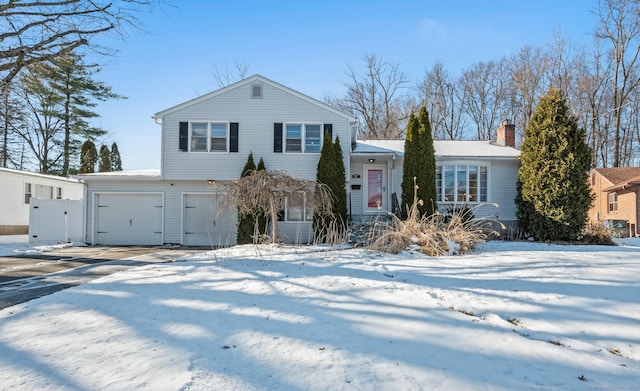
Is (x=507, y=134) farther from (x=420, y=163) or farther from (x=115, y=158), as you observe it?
(x=115, y=158)

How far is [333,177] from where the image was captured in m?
12.9

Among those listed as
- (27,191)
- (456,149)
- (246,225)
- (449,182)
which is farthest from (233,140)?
(27,191)

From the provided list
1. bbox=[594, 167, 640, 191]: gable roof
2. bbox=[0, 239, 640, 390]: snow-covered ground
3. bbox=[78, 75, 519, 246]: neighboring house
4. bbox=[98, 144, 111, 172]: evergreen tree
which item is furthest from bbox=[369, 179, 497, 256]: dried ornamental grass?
bbox=[98, 144, 111, 172]: evergreen tree

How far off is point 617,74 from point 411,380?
101ft

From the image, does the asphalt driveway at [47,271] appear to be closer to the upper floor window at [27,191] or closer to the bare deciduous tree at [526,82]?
the upper floor window at [27,191]

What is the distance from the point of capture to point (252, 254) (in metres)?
8.40

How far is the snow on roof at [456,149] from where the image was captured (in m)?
14.7

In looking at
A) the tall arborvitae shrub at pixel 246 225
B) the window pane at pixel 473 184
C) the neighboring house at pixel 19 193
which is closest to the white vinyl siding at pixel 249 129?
the tall arborvitae shrub at pixel 246 225

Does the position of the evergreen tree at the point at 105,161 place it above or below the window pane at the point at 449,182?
above

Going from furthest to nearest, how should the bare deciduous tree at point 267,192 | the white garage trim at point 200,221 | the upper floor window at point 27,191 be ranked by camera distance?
the upper floor window at point 27,191, the white garage trim at point 200,221, the bare deciduous tree at point 267,192

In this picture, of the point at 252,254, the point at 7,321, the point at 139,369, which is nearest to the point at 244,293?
the point at 139,369

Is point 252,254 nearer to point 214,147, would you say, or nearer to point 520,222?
point 214,147

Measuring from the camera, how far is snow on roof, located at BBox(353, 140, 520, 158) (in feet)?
48.3

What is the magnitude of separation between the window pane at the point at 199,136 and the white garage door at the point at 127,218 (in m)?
2.54
